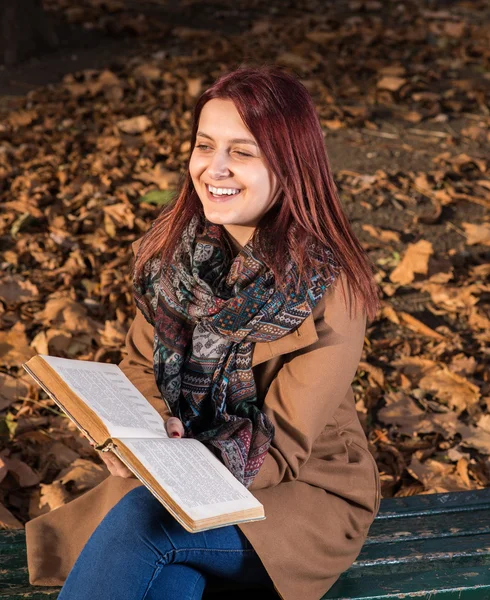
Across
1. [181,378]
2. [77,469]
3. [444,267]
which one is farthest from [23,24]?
[181,378]

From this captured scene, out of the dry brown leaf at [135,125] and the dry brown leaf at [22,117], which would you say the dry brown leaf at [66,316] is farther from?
the dry brown leaf at [22,117]

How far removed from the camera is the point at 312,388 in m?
2.18

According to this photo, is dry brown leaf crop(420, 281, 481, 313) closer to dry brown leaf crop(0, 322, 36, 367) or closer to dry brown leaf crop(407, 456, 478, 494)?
dry brown leaf crop(407, 456, 478, 494)

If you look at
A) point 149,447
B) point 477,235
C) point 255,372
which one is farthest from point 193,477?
point 477,235

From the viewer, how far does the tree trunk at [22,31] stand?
7.80 m

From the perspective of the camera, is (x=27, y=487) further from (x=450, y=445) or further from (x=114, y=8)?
(x=114, y=8)

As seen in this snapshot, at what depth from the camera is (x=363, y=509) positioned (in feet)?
7.73

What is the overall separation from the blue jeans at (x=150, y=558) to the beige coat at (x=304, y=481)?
0.25ft

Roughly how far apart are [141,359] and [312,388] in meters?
0.62

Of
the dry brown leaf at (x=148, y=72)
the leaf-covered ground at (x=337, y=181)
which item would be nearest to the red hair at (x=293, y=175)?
the leaf-covered ground at (x=337, y=181)

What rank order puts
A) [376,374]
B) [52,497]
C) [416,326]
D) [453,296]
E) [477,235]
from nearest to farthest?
[52,497] < [376,374] < [416,326] < [453,296] < [477,235]

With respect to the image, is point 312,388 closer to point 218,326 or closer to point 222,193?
point 218,326

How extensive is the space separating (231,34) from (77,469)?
6651 mm

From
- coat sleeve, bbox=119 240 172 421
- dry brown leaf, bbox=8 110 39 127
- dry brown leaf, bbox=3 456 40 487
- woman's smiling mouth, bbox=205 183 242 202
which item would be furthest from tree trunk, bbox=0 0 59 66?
woman's smiling mouth, bbox=205 183 242 202
